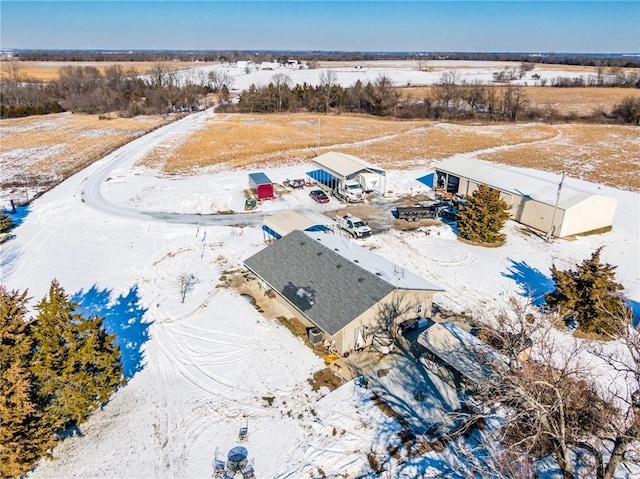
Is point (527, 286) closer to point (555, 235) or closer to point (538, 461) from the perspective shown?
point (555, 235)

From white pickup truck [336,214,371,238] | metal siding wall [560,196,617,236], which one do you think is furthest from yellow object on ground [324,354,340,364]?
metal siding wall [560,196,617,236]

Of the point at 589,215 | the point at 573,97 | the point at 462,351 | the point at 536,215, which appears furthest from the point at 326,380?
the point at 573,97

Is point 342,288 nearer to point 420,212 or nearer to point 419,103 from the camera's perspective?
point 420,212

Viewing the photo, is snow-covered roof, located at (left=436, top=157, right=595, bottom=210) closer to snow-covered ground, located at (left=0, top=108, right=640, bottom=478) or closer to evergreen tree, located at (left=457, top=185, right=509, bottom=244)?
snow-covered ground, located at (left=0, top=108, right=640, bottom=478)

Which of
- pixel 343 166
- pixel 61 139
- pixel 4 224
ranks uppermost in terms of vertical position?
pixel 343 166

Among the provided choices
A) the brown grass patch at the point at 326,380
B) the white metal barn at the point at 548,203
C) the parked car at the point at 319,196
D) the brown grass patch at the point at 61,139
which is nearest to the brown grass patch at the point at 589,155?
the white metal barn at the point at 548,203

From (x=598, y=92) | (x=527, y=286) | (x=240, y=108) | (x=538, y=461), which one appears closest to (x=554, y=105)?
(x=598, y=92)
